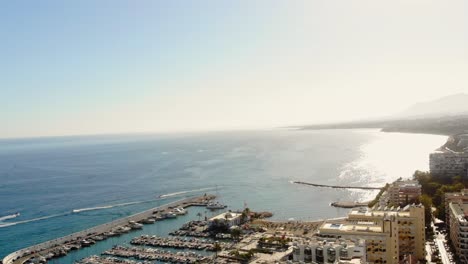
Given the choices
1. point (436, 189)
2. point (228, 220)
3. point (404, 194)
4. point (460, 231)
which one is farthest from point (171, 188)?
point (460, 231)

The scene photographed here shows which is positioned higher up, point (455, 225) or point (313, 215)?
point (455, 225)

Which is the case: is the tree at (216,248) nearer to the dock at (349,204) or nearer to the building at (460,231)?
the building at (460,231)

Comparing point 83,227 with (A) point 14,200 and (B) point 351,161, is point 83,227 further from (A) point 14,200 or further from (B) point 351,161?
(B) point 351,161

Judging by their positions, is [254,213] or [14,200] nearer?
[254,213]

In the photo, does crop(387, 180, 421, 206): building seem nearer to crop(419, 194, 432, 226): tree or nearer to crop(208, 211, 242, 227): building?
crop(419, 194, 432, 226): tree

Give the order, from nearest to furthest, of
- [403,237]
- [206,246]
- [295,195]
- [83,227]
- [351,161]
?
1. [403,237]
2. [206,246]
3. [83,227]
4. [295,195]
5. [351,161]

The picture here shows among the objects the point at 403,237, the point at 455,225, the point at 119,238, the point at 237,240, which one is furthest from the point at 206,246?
the point at 455,225

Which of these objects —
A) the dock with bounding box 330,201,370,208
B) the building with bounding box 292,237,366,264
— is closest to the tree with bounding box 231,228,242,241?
the building with bounding box 292,237,366,264
